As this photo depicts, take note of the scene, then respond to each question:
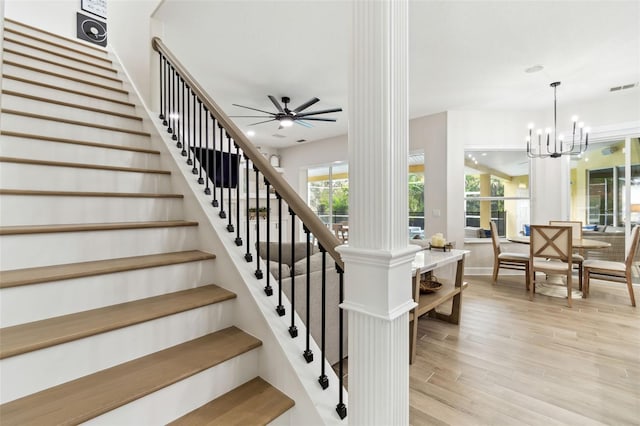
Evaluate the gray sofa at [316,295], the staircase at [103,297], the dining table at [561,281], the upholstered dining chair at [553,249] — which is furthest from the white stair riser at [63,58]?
the dining table at [561,281]

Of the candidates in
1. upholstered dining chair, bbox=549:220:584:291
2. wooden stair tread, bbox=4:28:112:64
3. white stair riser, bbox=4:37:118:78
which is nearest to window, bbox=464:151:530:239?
upholstered dining chair, bbox=549:220:584:291

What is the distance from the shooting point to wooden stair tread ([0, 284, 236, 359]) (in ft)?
3.74

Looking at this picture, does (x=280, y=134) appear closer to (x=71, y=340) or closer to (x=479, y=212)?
(x=479, y=212)

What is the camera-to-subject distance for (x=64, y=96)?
8.78ft

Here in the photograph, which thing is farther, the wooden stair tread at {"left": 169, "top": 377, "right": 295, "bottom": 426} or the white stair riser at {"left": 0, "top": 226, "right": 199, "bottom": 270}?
the white stair riser at {"left": 0, "top": 226, "right": 199, "bottom": 270}

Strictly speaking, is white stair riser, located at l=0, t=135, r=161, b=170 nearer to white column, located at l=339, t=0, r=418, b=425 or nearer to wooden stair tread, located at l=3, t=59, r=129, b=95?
wooden stair tread, located at l=3, t=59, r=129, b=95

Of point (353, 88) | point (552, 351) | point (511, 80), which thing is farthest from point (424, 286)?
point (511, 80)

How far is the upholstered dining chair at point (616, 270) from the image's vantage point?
3639 mm

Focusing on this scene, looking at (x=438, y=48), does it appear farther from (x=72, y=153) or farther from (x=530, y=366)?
(x=72, y=153)

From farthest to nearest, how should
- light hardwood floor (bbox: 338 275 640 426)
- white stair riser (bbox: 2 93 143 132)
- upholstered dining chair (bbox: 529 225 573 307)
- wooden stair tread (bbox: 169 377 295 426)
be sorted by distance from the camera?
upholstered dining chair (bbox: 529 225 573 307)
white stair riser (bbox: 2 93 143 132)
light hardwood floor (bbox: 338 275 640 426)
wooden stair tread (bbox: 169 377 295 426)

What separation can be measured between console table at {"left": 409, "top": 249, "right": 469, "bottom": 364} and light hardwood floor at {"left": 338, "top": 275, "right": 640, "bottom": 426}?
0.12m

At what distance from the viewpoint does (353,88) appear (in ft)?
3.67

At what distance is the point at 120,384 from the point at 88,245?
32.1 inches

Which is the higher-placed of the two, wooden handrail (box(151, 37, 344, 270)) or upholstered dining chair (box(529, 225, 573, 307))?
wooden handrail (box(151, 37, 344, 270))
